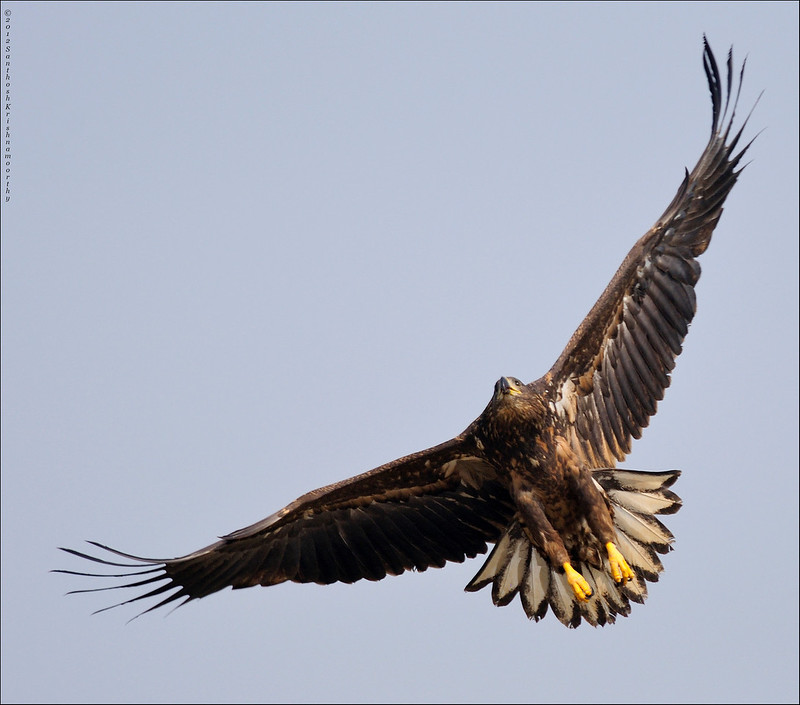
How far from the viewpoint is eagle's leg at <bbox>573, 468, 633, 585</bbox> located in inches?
375

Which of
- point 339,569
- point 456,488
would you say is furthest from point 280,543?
point 456,488

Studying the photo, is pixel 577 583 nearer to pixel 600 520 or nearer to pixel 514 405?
pixel 600 520

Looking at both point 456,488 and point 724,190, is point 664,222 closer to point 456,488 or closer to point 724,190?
point 724,190

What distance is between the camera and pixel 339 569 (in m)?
10.4

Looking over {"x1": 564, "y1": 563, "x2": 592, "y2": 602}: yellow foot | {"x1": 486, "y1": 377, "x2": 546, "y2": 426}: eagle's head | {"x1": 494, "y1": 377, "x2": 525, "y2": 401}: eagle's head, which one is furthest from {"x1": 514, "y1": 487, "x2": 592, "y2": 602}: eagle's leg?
{"x1": 494, "y1": 377, "x2": 525, "y2": 401}: eagle's head

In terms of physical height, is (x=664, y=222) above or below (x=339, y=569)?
above

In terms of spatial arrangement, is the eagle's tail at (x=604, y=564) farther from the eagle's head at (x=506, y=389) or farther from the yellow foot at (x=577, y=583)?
the eagle's head at (x=506, y=389)

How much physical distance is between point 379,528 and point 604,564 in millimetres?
1947

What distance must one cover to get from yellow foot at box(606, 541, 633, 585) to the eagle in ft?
0.04

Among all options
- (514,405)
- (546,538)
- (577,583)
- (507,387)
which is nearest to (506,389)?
(507,387)

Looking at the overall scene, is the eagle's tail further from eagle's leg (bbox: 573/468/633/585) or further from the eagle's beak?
the eagle's beak

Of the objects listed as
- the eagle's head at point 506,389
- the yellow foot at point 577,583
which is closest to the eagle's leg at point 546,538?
the yellow foot at point 577,583

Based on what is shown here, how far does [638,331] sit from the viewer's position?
10117 mm

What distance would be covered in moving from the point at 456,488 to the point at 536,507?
984 mm
